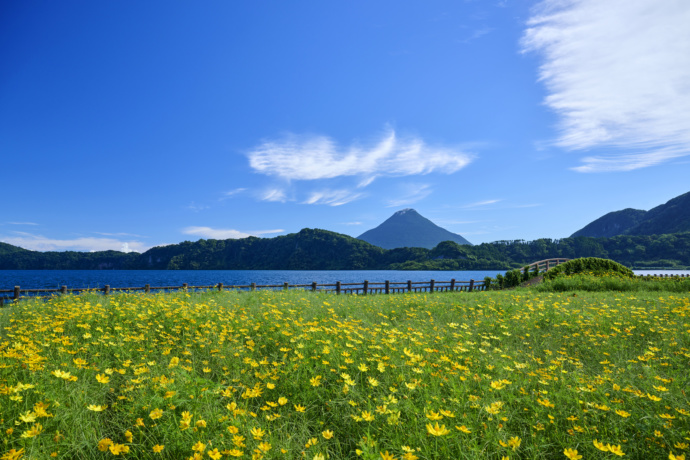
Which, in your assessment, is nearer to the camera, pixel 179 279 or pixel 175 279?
pixel 175 279

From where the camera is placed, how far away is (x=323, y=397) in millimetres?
3732

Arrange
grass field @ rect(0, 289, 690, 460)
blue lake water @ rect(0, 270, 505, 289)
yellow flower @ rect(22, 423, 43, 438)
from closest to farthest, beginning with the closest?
yellow flower @ rect(22, 423, 43, 438) → grass field @ rect(0, 289, 690, 460) → blue lake water @ rect(0, 270, 505, 289)

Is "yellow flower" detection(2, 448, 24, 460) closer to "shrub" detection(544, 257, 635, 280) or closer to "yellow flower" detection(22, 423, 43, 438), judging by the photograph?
"yellow flower" detection(22, 423, 43, 438)

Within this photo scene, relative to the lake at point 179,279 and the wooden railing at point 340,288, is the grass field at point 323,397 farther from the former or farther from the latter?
the lake at point 179,279

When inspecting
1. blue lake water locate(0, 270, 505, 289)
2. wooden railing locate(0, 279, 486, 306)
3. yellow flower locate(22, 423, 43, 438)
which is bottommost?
blue lake water locate(0, 270, 505, 289)

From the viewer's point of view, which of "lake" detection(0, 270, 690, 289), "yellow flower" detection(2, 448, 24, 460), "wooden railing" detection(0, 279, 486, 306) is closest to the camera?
"yellow flower" detection(2, 448, 24, 460)

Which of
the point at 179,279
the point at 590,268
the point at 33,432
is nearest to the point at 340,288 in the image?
the point at 33,432

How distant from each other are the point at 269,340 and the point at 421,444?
330 centimetres

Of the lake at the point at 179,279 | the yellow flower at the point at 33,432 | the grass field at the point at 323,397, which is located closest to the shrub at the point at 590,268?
the grass field at the point at 323,397

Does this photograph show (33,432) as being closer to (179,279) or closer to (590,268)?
(590,268)

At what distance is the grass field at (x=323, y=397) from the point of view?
2686 millimetres

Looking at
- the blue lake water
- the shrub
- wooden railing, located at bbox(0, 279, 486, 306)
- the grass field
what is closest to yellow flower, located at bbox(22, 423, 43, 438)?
the grass field

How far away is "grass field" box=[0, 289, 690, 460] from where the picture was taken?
2.69 metres

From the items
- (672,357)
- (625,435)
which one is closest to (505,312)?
(672,357)
